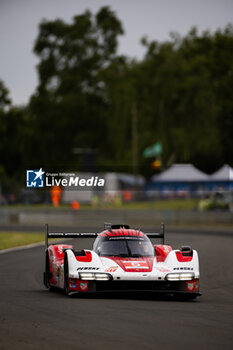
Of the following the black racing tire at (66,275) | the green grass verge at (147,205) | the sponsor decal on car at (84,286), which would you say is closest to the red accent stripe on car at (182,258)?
the sponsor decal on car at (84,286)

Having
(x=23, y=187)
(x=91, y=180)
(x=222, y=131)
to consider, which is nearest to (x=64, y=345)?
(x=23, y=187)

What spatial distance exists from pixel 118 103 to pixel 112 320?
64359 millimetres

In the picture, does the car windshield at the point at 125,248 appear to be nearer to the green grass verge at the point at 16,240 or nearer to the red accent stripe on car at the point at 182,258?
the red accent stripe on car at the point at 182,258

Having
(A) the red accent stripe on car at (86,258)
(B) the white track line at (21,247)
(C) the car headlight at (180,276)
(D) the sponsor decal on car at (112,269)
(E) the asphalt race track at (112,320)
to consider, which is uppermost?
(A) the red accent stripe on car at (86,258)

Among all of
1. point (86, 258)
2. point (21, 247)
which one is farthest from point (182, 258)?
point (21, 247)

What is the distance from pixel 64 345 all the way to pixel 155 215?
139ft

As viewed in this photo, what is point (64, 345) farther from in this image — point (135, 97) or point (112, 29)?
point (112, 29)

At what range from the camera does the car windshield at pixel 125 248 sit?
1328 cm

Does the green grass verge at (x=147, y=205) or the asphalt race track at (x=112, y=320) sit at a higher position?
the green grass verge at (x=147, y=205)

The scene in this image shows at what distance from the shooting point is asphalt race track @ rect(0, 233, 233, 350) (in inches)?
326

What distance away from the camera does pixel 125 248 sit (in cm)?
1339

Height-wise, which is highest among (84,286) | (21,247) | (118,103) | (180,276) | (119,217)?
(118,103)

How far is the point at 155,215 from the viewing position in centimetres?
5025

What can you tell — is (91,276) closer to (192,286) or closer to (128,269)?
(128,269)
